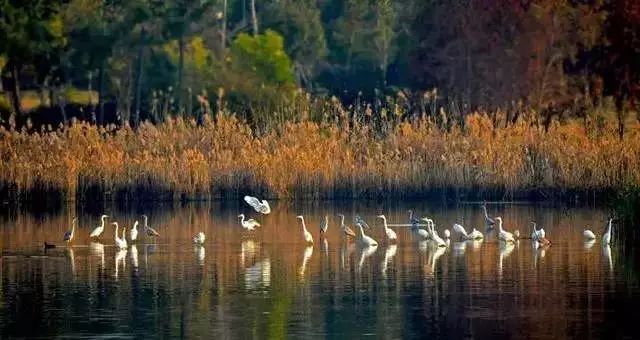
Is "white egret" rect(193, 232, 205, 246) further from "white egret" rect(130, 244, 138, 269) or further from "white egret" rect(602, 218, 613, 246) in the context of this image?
"white egret" rect(602, 218, 613, 246)

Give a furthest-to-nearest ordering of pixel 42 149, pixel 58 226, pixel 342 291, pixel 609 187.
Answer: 1. pixel 42 149
2. pixel 609 187
3. pixel 58 226
4. pixel 342 291

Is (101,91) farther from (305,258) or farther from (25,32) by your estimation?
(305,258)

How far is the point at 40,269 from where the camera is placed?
22094mm

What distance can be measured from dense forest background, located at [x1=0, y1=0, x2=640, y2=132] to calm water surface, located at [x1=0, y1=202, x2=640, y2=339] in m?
9.43

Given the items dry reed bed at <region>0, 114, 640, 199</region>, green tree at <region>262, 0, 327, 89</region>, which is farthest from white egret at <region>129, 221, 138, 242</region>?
green tree at <region>262, 0, 327, 89</region>

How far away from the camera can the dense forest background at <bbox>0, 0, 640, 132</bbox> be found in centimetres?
4625

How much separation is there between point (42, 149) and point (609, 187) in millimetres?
11536

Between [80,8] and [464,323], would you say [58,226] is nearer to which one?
[464,323]

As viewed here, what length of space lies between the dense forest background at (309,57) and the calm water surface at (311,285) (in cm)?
943

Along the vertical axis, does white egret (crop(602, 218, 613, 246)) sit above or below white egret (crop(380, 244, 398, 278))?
above

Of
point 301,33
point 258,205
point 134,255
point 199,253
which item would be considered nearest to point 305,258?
point 199,253

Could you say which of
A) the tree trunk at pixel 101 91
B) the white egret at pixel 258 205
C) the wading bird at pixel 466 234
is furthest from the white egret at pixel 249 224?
the tree trunk at pixel 101 91

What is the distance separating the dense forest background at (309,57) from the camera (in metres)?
46.2

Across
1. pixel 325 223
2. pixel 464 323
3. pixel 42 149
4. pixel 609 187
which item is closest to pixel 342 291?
pixel 464 323
